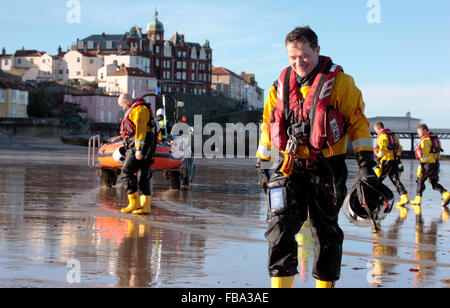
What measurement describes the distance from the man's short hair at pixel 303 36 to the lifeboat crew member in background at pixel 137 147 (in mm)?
5962

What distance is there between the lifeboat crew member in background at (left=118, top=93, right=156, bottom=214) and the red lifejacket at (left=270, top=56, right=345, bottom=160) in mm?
5747

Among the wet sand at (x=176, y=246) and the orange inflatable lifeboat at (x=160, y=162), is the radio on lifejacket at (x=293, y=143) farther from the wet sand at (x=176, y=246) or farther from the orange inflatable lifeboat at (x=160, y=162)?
the orange inflatable lifeboat at (x=160, y=162)

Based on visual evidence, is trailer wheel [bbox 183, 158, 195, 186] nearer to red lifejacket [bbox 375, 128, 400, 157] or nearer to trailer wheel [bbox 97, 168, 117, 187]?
trailer wheel [bbox 97, 168, 117, 187]

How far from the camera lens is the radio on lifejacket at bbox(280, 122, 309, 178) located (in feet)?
16.8

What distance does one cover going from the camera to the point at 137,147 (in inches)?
427

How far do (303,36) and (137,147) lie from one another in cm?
611

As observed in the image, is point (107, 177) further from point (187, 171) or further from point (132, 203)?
point (132, 203)

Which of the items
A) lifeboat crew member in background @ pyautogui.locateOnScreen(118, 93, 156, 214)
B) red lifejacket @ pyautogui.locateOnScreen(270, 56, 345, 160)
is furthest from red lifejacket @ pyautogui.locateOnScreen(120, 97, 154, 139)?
red lifejacket @ pyautogui.locateOnScreen(270, 56, 345, 160)

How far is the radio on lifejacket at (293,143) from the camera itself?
16.8 ft

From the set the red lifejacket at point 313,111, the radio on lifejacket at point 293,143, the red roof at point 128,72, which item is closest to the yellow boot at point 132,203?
the red lifejacket at point 313,111

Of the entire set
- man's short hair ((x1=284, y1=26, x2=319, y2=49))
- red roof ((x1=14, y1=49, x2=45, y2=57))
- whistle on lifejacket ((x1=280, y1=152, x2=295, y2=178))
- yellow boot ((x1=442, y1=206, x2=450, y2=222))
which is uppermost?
red roof ((x1=14, y1=49, x2=45, y2=57))

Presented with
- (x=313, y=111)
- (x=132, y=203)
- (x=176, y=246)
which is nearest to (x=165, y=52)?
(x=132, y=203)

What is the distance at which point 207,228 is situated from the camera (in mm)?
9742

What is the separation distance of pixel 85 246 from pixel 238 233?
2362 mm
